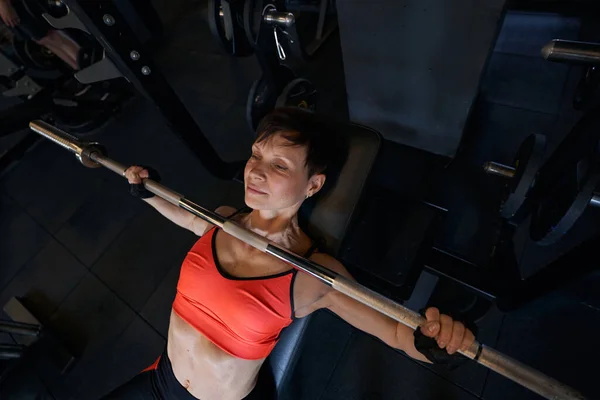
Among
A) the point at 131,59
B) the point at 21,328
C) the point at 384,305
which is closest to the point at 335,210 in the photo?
the point at 384,305

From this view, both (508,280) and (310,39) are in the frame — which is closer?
(508,280)

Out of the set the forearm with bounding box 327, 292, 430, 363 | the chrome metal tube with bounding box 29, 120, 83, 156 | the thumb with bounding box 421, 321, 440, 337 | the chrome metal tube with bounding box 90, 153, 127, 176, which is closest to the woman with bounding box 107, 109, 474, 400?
the forearm with bounding box 327, 292, 430, 363

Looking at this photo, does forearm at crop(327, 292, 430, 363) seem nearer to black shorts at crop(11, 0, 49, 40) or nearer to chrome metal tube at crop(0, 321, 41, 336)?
chrome metal tube at crop(0, 321, 41, 336)

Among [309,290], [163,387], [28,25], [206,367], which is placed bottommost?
[163,387]

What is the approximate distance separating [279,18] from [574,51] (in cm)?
92

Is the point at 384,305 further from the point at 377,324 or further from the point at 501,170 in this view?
the point at 501,170

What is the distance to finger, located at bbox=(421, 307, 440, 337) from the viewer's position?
792 mm

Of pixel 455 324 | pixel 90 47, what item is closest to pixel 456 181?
pixel 455 324

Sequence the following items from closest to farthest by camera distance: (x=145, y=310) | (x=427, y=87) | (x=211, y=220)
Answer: (x=211, y=220)
(x=427, y=87)
(x=145, y=310)

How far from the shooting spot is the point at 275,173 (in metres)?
1.13

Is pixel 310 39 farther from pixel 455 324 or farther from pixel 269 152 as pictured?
pixel 455 324

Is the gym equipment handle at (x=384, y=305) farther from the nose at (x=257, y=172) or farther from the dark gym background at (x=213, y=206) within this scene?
the dark gym background at (x=213, y=206)

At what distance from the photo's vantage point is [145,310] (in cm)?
197

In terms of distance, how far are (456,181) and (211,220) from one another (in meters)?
1.26
